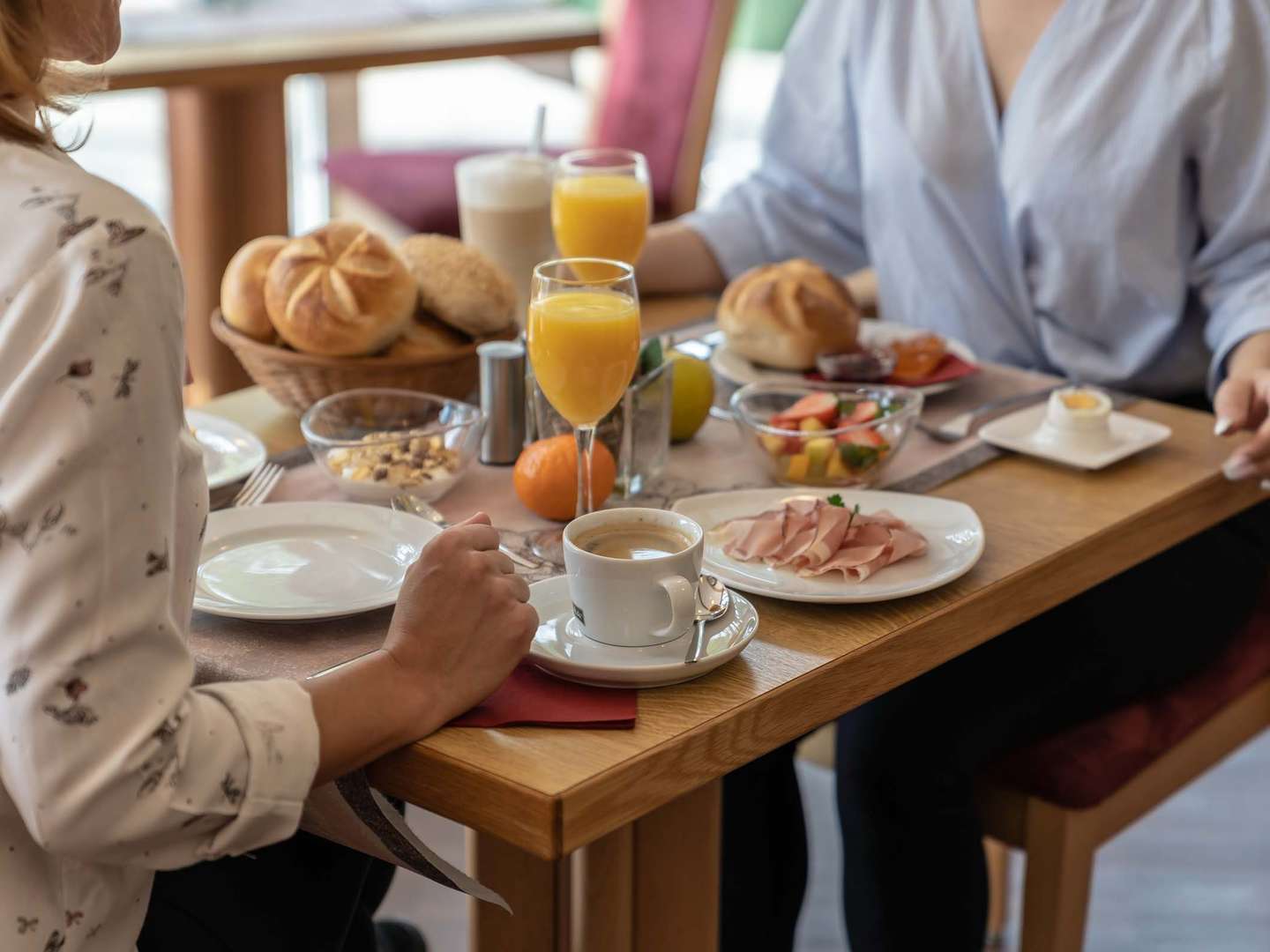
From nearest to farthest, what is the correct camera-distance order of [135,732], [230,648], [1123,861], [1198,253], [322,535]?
[135,732] < [230,648] < [322,535] < [1198,253] < [1123,861]

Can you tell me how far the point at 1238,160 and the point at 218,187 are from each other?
2.61 meters

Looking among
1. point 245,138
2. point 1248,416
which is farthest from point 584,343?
point 245,138

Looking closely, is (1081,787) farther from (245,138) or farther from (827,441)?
(245,138)

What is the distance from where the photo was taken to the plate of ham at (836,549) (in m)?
1.10

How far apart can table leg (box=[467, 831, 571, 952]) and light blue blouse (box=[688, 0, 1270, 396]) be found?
0.88m

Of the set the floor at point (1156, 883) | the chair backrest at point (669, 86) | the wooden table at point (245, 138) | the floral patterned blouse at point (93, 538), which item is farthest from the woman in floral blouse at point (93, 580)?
the wooden table at point (245, 138)

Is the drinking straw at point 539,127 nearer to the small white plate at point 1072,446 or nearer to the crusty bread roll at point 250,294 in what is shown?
the crusty bread roll at point 250,294

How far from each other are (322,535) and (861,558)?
0.42 meters

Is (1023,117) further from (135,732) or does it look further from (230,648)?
(135,732)

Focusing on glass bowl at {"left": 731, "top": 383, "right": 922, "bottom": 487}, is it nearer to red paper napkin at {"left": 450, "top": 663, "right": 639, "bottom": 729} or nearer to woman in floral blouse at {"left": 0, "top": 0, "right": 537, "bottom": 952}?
red paper napkin at {"left": 450, "top": 663, "right": 639, "bottom": 729}

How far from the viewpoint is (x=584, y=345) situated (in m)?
1.18

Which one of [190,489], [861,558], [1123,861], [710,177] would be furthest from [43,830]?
[710,177]

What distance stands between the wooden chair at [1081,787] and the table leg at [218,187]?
2465 mm

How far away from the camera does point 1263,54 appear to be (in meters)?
1.62
